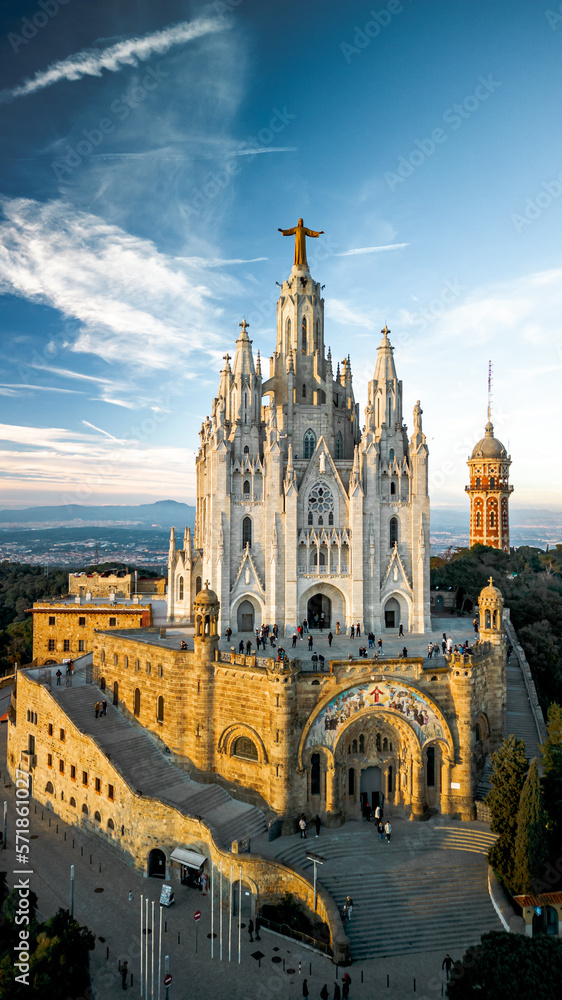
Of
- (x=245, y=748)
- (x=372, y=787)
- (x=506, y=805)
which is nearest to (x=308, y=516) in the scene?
(x=245, y=748)

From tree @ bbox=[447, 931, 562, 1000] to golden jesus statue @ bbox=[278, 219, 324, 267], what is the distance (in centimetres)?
4670

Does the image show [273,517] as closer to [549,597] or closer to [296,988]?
[296,988]

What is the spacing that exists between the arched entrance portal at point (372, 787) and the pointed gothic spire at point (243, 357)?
2950 cm

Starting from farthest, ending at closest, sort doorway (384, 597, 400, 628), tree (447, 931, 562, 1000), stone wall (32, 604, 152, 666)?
stone wall (32, 604, 152, 666) → doorway (384, 597, 400, 628) → tree (447, 931, 562, 1000)

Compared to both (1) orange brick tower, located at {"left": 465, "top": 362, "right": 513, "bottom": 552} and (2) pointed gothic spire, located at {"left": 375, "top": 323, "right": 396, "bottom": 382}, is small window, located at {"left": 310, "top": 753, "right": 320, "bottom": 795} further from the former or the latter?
(1) orange brick tower, located at {"left": 465, "top": 362, "right": 513, "bottom": 552}

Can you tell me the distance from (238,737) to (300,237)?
39967 mm

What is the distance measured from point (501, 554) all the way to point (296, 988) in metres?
70.5

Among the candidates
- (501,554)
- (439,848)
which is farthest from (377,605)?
(501,554)

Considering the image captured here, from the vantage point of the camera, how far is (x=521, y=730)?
40.4 meters

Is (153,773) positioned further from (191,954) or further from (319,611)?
(319,611)

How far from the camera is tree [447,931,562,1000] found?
18.6m

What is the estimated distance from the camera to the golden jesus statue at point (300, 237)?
5153cm

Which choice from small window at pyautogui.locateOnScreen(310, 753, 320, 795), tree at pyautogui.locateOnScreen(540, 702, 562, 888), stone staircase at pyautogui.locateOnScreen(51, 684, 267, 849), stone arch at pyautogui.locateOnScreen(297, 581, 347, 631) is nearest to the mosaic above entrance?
small window at pyautogui.locateOnScreen(310, 753, 320, 795)

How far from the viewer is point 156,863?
3009cm
